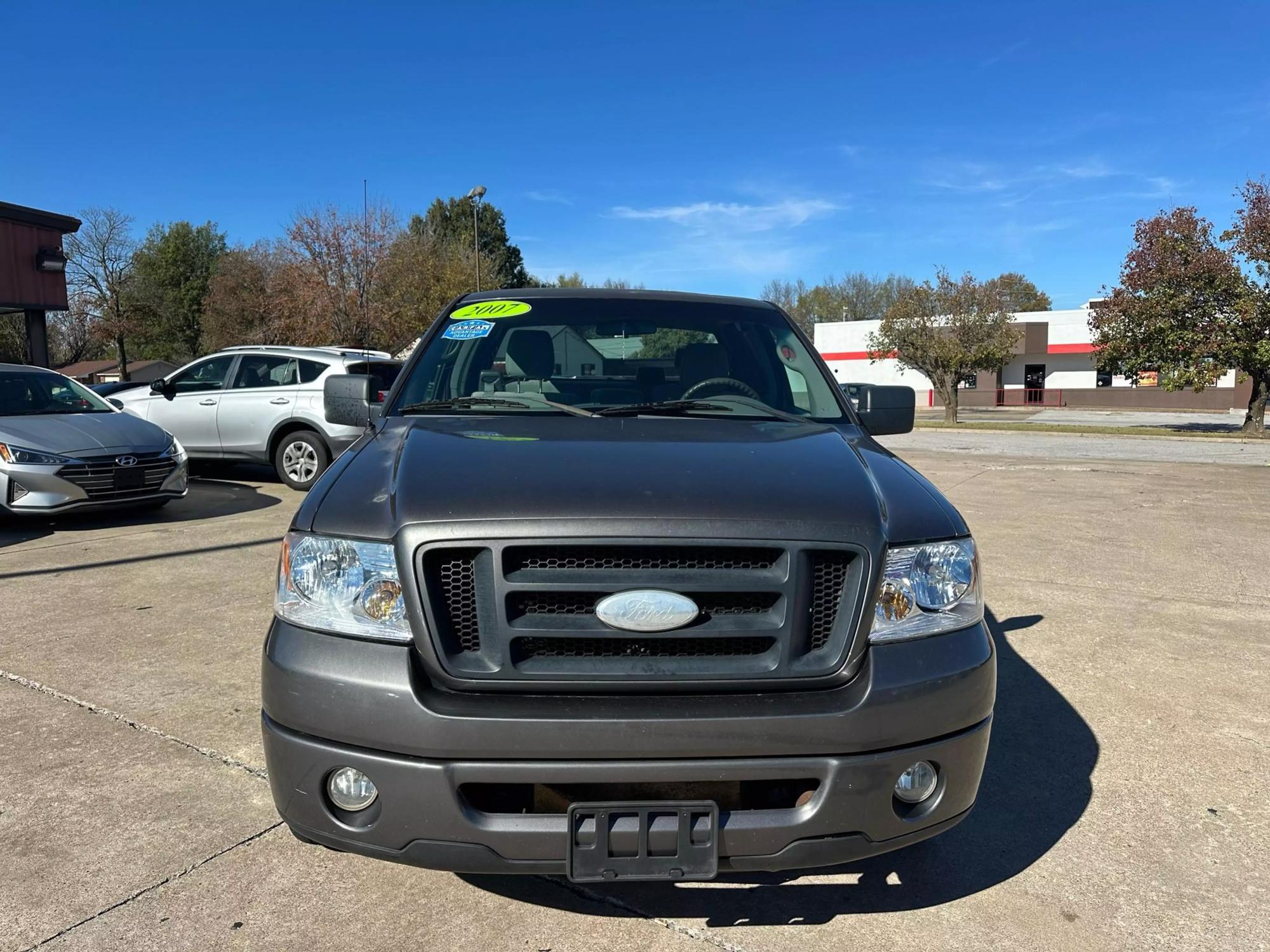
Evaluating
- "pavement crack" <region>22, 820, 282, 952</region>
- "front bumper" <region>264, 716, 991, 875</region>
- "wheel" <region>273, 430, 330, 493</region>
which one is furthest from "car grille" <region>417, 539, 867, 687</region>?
"wheel" <region>273, 430, 330, 493</region>

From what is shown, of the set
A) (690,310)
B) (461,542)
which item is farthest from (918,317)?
(461,542)

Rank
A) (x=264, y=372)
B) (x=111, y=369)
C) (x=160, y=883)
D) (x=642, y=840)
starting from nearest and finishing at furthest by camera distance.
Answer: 1. (x=642, y=840)
2. (x=160, y=883)
3. (x=264, y=372)
4. (x=111, y=369)

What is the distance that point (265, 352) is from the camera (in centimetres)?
1034

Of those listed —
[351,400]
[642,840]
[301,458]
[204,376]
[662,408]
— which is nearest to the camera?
[642,840]

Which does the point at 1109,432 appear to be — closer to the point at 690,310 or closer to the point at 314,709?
the point at 690,310

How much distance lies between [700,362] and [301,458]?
7.55m

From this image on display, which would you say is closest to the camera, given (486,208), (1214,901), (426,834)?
(426,834)

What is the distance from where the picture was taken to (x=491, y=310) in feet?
12.5

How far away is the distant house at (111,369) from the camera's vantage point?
5084 centimetres

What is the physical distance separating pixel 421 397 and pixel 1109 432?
85.2ft

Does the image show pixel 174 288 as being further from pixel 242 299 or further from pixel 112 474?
pixel 112 474

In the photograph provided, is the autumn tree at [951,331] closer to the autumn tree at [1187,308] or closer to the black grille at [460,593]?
the autumn tree at [1187,308]

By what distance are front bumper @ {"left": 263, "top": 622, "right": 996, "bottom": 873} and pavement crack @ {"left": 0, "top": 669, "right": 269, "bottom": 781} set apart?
3.47 feet

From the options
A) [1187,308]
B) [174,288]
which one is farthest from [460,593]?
[174,288]
